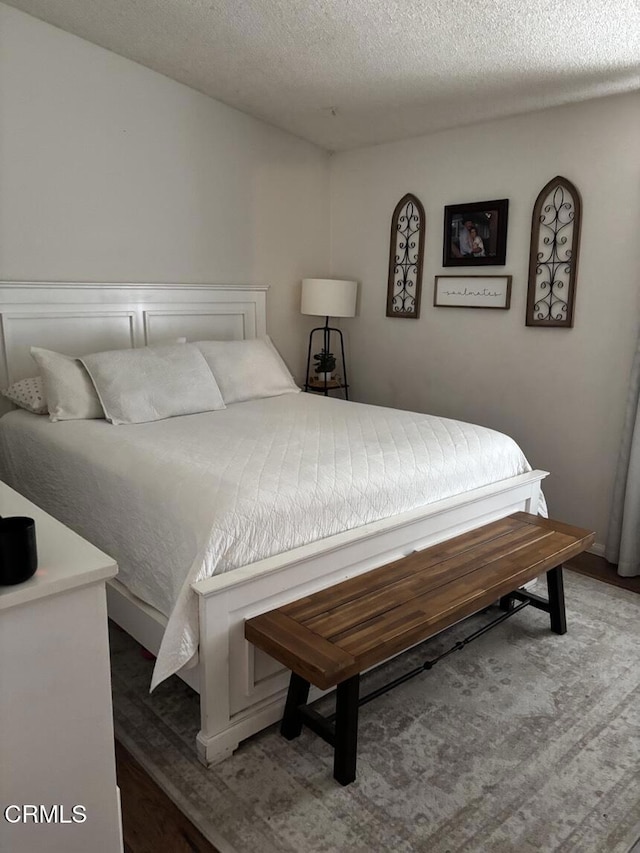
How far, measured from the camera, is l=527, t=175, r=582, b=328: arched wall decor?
3.31 meters

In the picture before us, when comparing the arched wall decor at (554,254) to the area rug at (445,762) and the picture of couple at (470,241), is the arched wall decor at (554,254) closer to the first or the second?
the picture of couple at (470,241)

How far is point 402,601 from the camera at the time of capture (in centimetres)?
197

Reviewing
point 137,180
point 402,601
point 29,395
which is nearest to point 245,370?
point 29,395

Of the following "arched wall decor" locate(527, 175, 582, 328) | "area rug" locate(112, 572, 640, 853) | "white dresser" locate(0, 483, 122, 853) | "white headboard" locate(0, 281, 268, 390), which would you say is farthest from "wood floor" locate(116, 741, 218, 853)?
"arched wall decor" locate(527, 175, 582, 328)

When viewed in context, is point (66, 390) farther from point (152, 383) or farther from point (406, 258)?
point (406, 258)

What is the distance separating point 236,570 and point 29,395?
1731 mm

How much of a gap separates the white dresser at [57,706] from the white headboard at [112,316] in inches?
91.1

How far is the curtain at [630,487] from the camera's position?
3039mm

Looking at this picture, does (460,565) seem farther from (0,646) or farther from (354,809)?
(0,646)

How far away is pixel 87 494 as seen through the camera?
243cm

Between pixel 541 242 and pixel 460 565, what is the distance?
202 centimetres

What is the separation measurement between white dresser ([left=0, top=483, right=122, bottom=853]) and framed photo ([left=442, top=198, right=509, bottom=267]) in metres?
3.03

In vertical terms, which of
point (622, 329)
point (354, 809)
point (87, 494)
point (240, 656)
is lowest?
point (354, 809)

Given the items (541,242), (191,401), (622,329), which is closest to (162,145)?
(191,401)
